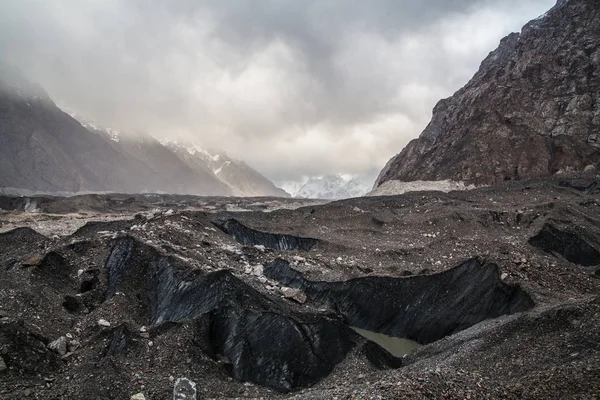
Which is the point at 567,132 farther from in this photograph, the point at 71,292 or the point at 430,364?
the point at 71,292

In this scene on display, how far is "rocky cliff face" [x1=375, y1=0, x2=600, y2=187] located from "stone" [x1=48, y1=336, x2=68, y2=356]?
57901mm

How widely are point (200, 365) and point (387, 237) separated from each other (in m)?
17.8

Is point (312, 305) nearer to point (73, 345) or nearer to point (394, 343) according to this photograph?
point (394, 343)

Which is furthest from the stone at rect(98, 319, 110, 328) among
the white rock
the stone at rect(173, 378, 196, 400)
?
the white rock

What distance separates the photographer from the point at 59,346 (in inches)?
446

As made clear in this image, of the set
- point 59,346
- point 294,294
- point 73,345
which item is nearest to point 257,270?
point 294,294

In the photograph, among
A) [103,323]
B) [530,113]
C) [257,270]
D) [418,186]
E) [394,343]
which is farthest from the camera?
[418,186]

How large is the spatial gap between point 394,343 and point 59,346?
39.4 feet

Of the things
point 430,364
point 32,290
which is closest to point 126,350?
point 32,290

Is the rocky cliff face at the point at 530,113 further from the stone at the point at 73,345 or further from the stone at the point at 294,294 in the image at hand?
the stone at the point at 73,345

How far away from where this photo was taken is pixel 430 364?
37.1 ft

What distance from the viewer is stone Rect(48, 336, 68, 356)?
11208 millimetres

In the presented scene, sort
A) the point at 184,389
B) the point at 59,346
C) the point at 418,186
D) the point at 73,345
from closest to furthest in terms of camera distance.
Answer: the point at 184,389, the point at 59,346, the point at 73,345, the point at 418,186

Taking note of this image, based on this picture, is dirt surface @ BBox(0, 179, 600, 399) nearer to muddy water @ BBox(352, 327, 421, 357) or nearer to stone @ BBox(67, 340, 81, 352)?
stone @ BBox(67, 340, 81, 352)
